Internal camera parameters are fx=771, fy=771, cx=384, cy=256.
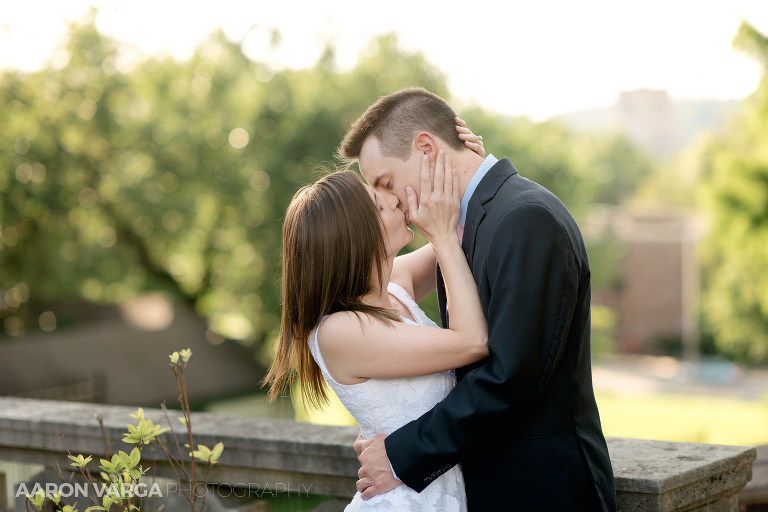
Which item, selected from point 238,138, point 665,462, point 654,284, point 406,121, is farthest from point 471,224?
point 654,284

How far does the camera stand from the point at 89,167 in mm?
20000

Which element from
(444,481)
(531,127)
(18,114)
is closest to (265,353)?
(18,114)

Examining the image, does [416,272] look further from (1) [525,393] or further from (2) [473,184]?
(1) [525,393]

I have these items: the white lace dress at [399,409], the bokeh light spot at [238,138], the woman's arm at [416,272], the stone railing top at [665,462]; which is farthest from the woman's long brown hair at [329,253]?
the bokeh light spot at [238,138]

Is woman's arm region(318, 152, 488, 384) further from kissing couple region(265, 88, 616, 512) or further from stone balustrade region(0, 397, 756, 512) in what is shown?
stone balustrade region(0, 397, 756, 512)

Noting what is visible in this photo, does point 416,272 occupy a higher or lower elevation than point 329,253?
lower

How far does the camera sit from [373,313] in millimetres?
2402

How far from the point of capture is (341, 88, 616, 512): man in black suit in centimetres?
210

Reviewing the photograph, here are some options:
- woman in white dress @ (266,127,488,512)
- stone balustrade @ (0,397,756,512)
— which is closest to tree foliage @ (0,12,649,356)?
stone balustrade @ (0,397,756,512)

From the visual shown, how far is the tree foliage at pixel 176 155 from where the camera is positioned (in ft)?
62.5

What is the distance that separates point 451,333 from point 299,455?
92 cm

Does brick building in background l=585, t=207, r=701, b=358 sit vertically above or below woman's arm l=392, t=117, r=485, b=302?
below

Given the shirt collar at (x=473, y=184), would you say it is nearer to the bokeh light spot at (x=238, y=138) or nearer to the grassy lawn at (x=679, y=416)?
the bokeh light spot at (x=238, y=138)

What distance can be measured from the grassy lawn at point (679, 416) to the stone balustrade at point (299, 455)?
79.9 ft
